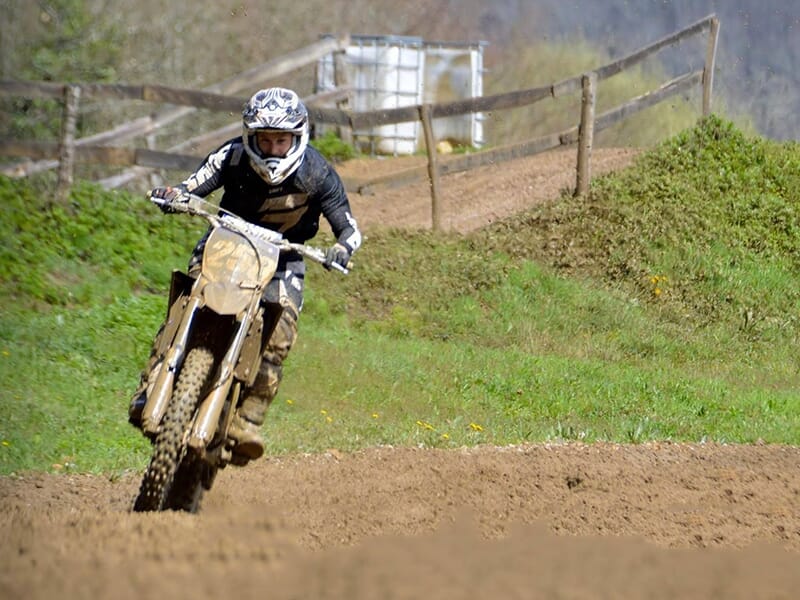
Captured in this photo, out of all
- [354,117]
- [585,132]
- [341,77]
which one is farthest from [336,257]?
[341,77]

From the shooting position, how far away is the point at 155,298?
45.1 feet

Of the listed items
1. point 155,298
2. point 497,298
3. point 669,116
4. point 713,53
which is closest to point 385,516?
point 155,298

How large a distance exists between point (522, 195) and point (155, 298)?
7.44 meters

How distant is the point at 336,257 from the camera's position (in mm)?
7234

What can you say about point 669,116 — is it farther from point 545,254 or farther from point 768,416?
point 768,416

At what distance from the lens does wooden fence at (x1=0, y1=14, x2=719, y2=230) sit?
1576 cm

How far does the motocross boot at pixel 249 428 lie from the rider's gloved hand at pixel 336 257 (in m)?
0.86

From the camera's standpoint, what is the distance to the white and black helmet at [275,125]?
23.5 ft

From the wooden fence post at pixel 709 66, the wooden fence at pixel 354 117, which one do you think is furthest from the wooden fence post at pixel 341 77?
the wooden fence post at pixel 709 66

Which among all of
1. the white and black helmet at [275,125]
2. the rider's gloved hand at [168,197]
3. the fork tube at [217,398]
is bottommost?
the fork tube at [217,398]

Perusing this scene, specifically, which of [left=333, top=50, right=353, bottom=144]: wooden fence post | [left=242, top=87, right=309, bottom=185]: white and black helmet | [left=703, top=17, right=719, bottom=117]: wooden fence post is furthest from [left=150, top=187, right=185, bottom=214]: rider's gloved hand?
[left=333, top=50, right=353, bottom=144]: wooden fence post

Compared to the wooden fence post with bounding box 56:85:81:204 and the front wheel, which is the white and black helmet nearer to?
the front wheel

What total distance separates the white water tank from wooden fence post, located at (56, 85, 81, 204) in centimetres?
1208

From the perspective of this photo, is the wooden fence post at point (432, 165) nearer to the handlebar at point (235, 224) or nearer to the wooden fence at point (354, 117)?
the wooden fence at point (354, 117)
